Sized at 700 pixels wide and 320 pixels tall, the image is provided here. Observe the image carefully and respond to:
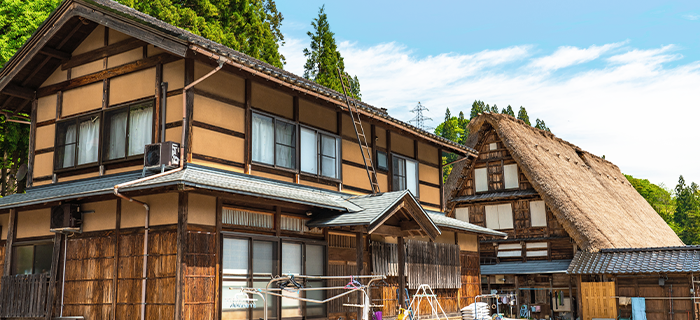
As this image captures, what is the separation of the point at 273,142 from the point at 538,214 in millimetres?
17365

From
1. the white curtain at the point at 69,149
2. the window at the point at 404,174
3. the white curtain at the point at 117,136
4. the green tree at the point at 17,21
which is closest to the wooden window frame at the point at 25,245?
the white curtain at the point at 69,149

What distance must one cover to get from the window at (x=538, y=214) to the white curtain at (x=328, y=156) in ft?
49.7

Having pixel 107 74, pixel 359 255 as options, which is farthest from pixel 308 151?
pixel 107 74

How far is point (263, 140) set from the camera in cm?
1223

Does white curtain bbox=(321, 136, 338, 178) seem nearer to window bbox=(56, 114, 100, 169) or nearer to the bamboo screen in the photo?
the bamboo screen

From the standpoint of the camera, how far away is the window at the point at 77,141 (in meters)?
12.1

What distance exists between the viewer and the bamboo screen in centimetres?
1438

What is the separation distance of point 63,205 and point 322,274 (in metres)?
5.38

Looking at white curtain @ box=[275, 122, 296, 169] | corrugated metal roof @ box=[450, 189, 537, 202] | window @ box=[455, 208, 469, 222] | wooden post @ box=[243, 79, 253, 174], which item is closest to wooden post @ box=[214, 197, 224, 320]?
wooden post @ box=[243, 79, 253, 174]

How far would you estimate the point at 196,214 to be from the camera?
33.9ft

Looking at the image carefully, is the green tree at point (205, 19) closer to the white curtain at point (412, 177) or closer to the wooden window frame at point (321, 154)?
the wooden window frame at point (321, 154)

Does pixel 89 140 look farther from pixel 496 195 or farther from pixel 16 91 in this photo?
pixel 496 195

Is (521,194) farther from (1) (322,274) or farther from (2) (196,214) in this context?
(2) (196,214)

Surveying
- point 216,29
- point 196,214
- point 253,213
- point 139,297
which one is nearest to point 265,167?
point 253,213
